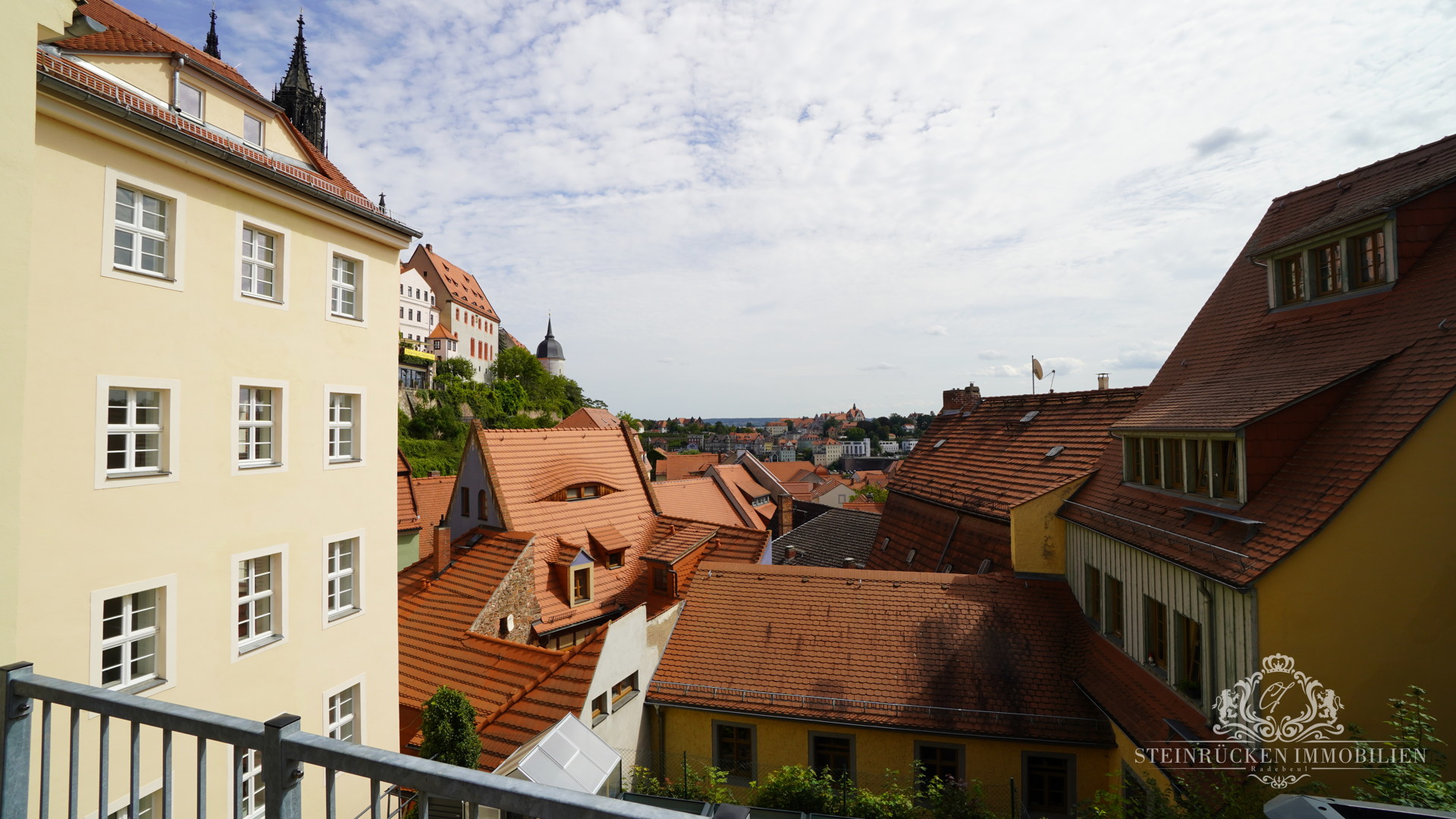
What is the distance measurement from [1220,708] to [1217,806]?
154cm

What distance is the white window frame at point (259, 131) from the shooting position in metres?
11.3

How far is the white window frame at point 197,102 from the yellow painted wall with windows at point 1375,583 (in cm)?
1721

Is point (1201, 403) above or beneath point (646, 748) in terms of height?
above

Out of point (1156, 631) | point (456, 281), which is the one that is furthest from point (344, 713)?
point (456, 281)

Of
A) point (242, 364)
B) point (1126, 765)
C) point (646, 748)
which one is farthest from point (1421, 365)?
point (242, 364)

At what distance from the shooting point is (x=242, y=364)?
991 cm

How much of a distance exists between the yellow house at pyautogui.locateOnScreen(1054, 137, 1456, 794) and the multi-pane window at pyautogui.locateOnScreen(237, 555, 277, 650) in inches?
572

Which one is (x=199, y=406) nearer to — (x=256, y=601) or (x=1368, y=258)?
(x=256, y=601)

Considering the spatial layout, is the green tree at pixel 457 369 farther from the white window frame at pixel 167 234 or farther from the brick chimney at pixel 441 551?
the white window frame at pixel 167 234

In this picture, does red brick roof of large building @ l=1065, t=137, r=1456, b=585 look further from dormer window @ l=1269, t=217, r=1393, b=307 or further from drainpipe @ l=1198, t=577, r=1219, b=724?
drainpipe @ l=1198, t=577, r=1219, b=724

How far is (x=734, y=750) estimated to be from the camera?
1434 cm

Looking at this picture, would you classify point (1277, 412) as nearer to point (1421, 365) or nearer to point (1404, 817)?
point (1421, 365)

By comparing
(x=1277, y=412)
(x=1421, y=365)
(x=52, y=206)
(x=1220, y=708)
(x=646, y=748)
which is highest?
(x=52, y=206)

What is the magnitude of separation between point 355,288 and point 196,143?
11.9 feet
